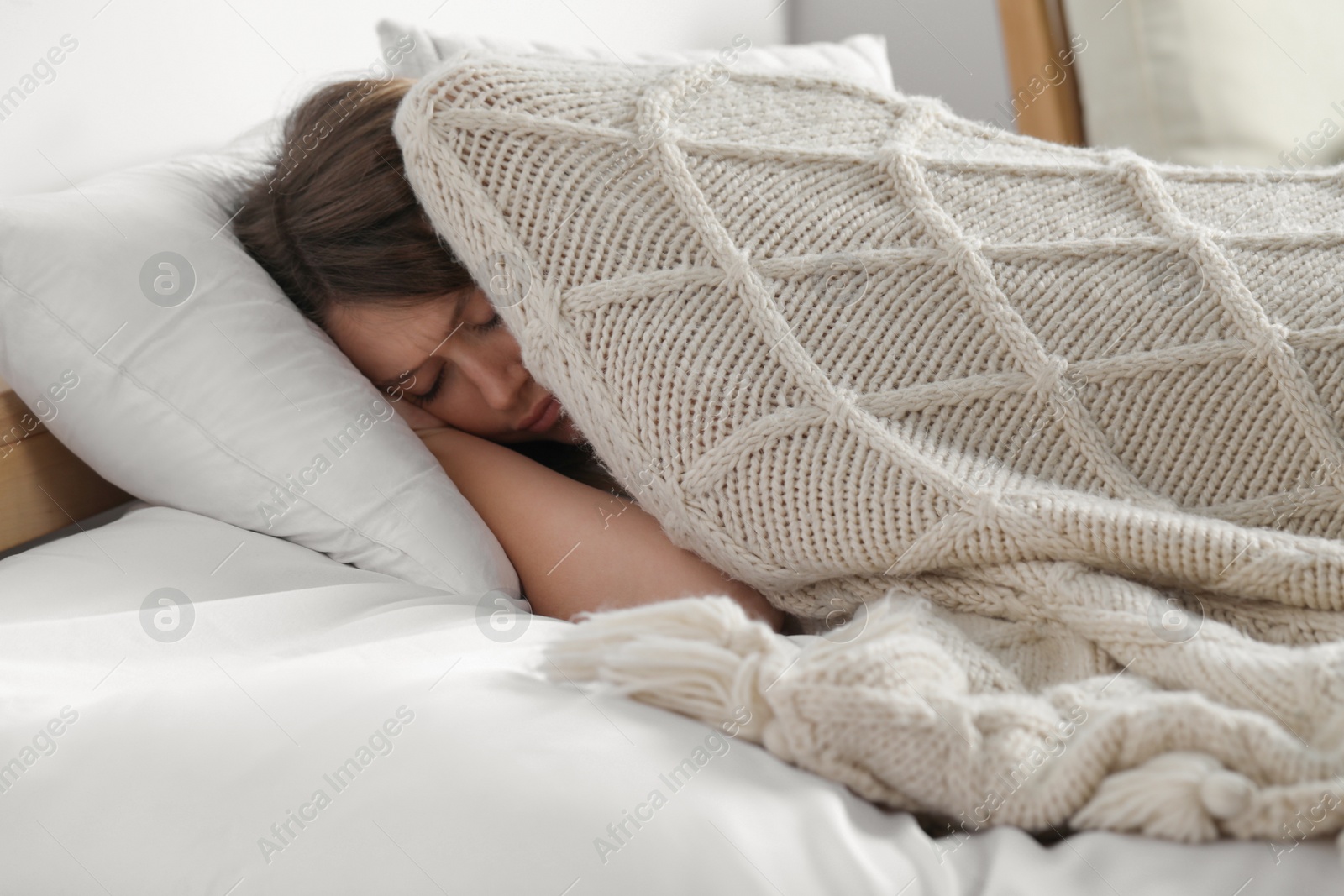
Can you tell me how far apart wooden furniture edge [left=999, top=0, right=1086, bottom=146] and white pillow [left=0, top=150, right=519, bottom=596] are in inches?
46.3

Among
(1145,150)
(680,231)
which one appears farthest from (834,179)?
(1145,150)

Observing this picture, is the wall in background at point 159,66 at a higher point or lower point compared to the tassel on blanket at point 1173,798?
higher

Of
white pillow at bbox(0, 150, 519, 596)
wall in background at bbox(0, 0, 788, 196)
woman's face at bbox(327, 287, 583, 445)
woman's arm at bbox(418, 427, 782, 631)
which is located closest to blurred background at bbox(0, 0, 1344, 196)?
wall in background at bbox(0, 0, 788, 196)

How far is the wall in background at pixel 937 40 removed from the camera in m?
2.26

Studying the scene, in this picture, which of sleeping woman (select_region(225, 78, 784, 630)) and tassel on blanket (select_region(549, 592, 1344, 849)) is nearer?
tassel on blanket (select_region(549, 592, 1344, 849))

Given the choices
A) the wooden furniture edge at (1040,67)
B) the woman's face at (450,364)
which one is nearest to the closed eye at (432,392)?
the woman's face at (450,364)

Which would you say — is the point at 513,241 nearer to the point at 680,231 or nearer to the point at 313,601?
the point at 680,231

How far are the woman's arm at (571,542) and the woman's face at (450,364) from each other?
0.03 metres

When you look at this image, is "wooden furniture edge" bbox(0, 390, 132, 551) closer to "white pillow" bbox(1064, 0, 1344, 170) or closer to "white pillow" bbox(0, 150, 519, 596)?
"white pillow" bbox(0, 150, 519, 596)

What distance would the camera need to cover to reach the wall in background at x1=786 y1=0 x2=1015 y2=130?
226 cm

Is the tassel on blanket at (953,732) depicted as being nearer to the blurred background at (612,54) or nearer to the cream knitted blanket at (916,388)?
the cream knitted blanket at (916,388)

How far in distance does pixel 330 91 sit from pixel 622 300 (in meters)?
0.40

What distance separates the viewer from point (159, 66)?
108 cm

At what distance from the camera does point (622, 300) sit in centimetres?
73
